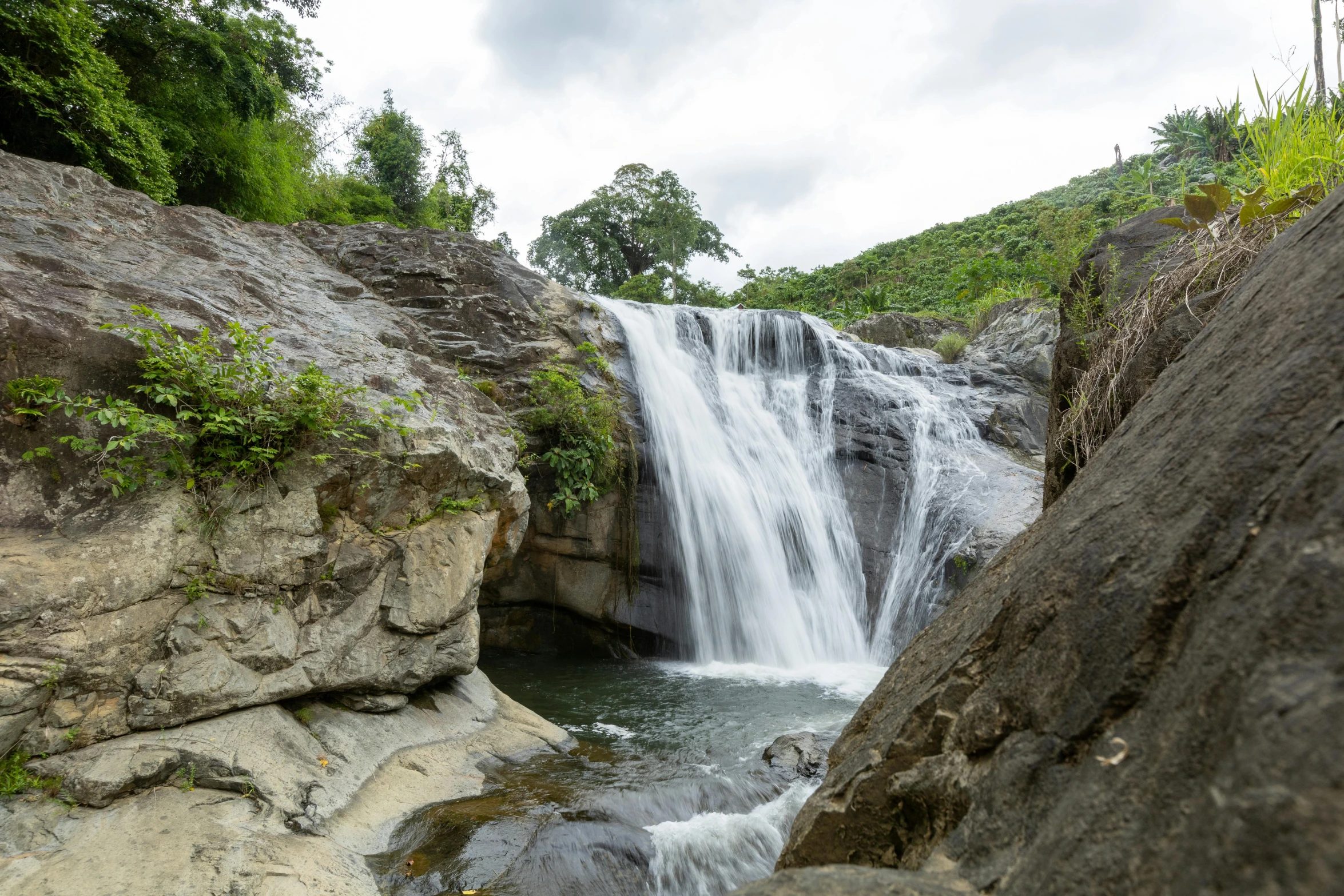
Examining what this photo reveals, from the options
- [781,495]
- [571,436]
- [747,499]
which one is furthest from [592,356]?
[781,495]

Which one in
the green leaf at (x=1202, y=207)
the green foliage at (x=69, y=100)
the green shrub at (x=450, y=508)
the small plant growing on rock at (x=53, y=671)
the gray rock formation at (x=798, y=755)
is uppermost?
the green foliage at (x=69, y=100)

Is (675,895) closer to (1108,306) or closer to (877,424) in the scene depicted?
(1108,306)

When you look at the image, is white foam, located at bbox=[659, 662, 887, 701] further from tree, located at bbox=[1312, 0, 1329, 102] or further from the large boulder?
tree, located at bbox=[1312, 0, 1329, 102]

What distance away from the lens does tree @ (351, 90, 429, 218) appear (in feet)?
68.0

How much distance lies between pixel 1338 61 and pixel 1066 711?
19.7ft

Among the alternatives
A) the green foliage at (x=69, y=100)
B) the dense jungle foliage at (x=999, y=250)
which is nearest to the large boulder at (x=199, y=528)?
the green foliage at (x=69, y=100)

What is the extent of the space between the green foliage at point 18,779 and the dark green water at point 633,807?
157 cm

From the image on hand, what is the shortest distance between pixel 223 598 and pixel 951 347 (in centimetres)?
1516

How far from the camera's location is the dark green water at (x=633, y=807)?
12.0 feet

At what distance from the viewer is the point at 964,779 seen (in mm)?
1672

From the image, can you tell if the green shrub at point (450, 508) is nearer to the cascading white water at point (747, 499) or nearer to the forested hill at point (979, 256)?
the cascading white water at point (747, 499)

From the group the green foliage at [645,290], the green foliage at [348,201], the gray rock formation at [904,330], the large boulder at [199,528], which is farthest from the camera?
the green foliage at [645,290]

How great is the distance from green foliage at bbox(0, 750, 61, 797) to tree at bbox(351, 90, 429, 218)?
64.3ft

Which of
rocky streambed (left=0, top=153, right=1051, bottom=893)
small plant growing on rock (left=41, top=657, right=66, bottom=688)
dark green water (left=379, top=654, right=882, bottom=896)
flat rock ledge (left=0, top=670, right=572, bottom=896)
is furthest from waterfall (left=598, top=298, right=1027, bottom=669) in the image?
small plant growing on rock (left=41, top=657, right=66, bottom=688)
